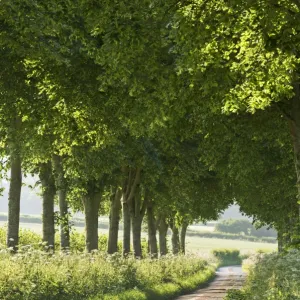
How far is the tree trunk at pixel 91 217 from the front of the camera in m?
29.1

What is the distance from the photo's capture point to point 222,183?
3259 centimetres

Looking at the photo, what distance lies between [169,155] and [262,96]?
15.1 metres

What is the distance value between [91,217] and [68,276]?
1161 cm

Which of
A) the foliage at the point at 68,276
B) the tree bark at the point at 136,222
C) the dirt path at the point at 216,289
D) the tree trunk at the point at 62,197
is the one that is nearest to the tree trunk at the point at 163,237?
the dirt path at the point at 216,289

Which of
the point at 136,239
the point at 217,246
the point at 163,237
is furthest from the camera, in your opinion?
the point at 217,246

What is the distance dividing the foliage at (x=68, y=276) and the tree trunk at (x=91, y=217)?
310 centimetres

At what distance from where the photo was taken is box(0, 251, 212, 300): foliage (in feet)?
49.4

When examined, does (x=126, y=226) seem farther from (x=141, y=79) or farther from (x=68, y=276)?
(x=141, y=79)

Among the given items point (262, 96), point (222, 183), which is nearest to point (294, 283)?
point (262, 96)

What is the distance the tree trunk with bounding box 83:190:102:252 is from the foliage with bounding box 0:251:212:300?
310 cm

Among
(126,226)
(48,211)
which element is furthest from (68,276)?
(126,226)

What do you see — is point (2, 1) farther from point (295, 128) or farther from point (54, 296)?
point (295, 128)

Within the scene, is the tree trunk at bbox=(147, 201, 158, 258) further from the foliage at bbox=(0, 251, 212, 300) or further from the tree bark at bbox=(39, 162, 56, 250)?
the tree bark at bbox=(39, 162, 56, 250)

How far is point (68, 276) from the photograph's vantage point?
17797mm
